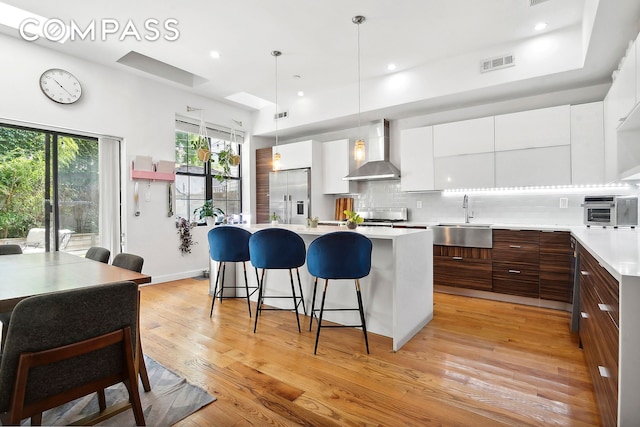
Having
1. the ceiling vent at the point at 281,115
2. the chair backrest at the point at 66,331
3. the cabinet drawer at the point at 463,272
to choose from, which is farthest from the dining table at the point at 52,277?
the ceiling vent at the point at 281,115

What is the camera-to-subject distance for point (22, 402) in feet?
3.91

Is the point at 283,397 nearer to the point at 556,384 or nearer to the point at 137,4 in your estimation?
the point at 556,384

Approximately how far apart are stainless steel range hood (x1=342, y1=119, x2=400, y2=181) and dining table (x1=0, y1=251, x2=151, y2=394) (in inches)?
153

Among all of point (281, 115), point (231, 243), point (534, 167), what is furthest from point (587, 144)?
point (281, 115)

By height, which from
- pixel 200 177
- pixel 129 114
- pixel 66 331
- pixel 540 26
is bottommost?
pixel 66 331

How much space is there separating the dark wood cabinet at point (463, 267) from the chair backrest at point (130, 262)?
11.8 ft

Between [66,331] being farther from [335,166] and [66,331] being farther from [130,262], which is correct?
[335,166]

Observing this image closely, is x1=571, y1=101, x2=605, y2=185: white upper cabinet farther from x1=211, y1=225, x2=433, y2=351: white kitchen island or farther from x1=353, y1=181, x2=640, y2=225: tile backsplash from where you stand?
x1=211, y1=225, x2=433, y2=351: white kitchen island

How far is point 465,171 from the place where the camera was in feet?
14.5

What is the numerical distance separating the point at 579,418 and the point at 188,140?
19.2ft

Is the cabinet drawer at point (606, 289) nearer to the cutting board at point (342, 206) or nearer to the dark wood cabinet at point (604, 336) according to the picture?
the dark wood cabinet at point (604, 336)

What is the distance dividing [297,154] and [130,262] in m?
4.12

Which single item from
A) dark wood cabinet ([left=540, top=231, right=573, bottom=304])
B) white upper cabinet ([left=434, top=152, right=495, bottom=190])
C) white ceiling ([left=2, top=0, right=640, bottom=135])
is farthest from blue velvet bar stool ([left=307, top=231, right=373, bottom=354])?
white upper cabinet ([left=434, top=152, right=495, bottom=190])

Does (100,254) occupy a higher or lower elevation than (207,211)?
lower
